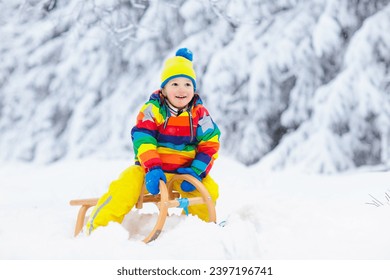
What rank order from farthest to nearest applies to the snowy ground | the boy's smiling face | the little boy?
the boy's smiling face → the little boy → the snowy ground

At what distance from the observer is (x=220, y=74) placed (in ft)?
19.7

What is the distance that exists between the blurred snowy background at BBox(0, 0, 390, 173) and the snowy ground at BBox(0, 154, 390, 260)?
2.31 ft

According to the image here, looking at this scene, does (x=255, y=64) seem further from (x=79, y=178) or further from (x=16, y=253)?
(x=16, y=253)

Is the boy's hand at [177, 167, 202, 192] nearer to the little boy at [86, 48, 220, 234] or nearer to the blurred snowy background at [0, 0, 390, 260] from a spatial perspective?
the little boy at [86, 48, 220, 234]

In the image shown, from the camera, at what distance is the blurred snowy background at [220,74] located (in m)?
5.32

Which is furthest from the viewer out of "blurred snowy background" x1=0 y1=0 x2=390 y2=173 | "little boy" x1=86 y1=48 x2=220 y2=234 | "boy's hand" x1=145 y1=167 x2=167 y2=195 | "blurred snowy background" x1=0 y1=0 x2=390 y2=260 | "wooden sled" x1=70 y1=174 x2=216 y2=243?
"blurred snowy background" x1=0 y1=0 x2=390 y2=173

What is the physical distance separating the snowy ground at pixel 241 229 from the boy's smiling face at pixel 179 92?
70 cm

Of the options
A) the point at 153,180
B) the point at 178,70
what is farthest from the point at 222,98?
the point at 153,180

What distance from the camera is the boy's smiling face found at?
10.2 feet

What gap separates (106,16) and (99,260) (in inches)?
196

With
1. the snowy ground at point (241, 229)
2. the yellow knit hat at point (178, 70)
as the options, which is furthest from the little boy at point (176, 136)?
the snowy ground at point (241, 229)

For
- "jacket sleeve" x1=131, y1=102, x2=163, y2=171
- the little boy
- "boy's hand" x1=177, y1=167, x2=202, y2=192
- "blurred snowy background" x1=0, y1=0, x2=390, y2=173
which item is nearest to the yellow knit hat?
the little boy

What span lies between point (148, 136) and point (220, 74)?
3131mm

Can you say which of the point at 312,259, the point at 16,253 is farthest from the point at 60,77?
the point at 312,259
